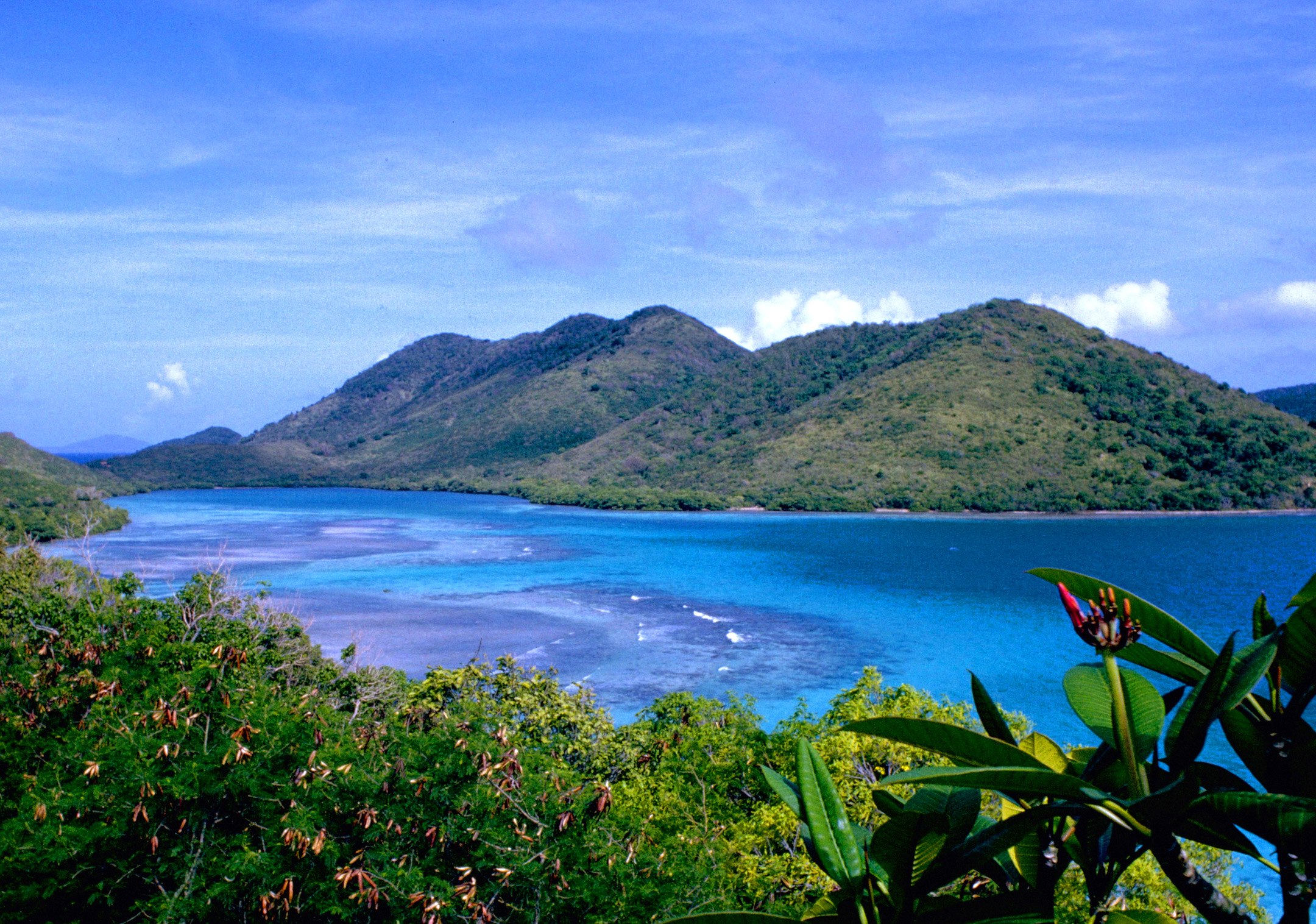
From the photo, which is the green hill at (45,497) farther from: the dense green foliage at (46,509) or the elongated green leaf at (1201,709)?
the elongated green leaf at (1201,709)

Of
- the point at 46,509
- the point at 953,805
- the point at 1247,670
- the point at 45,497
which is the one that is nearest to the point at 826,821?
the point at 953,805

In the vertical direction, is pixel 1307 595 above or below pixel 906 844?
above

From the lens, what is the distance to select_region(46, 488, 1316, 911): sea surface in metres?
33.9

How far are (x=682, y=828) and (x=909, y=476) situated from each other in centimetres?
8415

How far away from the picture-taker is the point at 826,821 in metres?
3.01

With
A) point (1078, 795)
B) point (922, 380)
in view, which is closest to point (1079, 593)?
point (1078, 795)

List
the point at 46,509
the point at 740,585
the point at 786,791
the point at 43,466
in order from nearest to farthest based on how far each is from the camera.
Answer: the point at 786,791
the point at 740,585
the point at 46,509
the point at 43,466

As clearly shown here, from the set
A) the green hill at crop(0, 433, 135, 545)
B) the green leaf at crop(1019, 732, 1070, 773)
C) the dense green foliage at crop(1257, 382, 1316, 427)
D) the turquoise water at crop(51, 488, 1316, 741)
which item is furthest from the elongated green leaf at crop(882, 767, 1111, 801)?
the dense green foliage at crop(1257, 382, 1316, 427)

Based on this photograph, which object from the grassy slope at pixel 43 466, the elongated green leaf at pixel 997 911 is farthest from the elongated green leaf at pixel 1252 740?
the grassy slope at pixel 43 466

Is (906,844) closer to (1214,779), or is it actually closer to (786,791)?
(786,791)

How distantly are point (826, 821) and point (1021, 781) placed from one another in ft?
2.70

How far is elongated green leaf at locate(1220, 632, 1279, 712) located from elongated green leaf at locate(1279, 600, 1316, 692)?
0.07 m

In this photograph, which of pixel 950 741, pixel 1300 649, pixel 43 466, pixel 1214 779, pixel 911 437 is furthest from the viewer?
pixel 43 466

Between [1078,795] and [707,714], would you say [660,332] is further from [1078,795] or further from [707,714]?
[1078,795]
